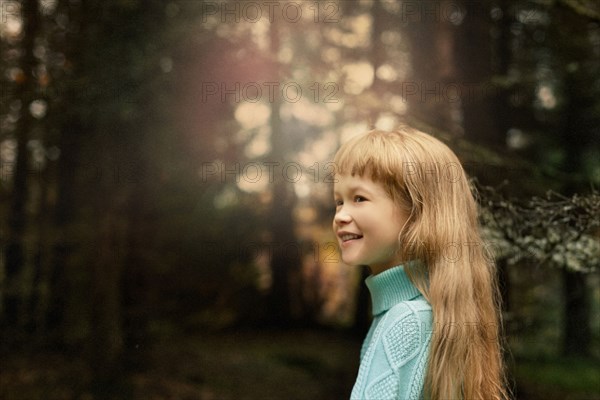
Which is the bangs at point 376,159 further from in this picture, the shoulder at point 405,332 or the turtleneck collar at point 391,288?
the shoulder at point 405,332

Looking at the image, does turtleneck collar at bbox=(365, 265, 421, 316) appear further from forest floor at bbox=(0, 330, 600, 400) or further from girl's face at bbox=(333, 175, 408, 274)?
forest floor at bbox=(0, 330, 600, 400)

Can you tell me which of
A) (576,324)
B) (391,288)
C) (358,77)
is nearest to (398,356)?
(391,288)

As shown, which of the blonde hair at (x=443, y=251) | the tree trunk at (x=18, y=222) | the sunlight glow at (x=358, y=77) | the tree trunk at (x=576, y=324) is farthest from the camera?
the tree trunk at (x=18, y=222)

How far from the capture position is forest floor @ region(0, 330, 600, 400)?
462cm

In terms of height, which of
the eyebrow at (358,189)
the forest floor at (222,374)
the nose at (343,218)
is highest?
the eyebrow at (358,189)

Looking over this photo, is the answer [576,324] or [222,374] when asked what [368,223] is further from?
[222,374]

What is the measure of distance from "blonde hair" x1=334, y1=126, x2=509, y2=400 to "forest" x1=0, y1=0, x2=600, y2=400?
39.0 inches

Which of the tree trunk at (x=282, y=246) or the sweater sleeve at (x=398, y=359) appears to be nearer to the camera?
the sweater sleeve at (x=398, y=359)

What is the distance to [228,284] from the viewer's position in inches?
297

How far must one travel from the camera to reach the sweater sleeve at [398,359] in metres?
1.58

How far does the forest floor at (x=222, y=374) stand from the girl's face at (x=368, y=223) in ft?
9.82

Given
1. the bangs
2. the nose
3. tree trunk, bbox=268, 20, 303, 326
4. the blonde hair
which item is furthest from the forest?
the nose

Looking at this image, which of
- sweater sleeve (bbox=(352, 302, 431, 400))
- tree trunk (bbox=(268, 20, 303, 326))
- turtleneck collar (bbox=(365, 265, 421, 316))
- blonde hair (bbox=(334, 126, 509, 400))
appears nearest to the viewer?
sweater sleeve (bbox=(352, 302, 431, 400))

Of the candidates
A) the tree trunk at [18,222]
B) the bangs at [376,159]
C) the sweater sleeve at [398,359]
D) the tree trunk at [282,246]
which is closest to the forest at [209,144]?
the tree trunk at [18,222]
